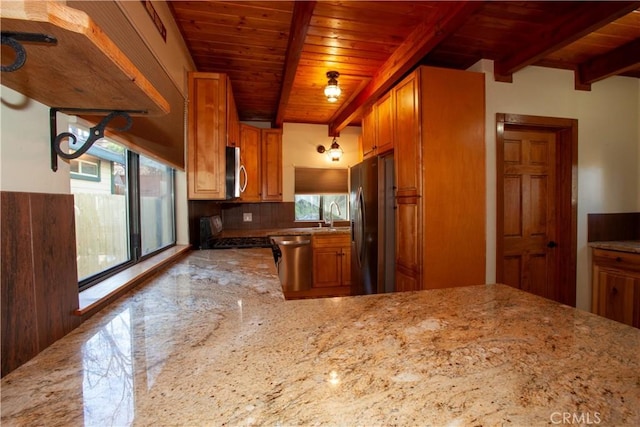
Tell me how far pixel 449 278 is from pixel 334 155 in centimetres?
253

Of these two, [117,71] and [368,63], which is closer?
[117,71]

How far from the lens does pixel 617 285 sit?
95.5 inches

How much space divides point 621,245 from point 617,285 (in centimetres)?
35

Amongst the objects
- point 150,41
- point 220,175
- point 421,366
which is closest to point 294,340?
point 421,366

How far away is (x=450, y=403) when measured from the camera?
0.47 m

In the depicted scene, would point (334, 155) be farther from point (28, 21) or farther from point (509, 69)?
point (28, 21)

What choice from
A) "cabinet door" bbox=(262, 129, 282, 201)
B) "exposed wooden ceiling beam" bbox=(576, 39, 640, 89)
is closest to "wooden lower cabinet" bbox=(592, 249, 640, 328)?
"exposed wooden ceiling beam" bbox=(576, 39, 640, 89)

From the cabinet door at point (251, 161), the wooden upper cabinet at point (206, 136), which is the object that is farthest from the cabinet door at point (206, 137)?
the cabinet door at point (251, 161)

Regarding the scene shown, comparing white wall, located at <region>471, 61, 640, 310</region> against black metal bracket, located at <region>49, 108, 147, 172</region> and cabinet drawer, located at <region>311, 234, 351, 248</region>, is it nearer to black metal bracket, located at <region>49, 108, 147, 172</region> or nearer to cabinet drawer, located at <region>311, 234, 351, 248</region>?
cabinet drawer, located at <region>311, 234, 351, 248</region>

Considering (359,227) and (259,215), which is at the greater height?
(259,215)

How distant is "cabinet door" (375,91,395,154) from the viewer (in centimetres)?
259

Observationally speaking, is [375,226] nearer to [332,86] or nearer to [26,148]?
[332,86]

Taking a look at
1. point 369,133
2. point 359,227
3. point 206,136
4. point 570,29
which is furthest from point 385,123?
point 206,136

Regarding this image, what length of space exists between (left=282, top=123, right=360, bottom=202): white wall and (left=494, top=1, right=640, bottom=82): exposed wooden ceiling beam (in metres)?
2.44
